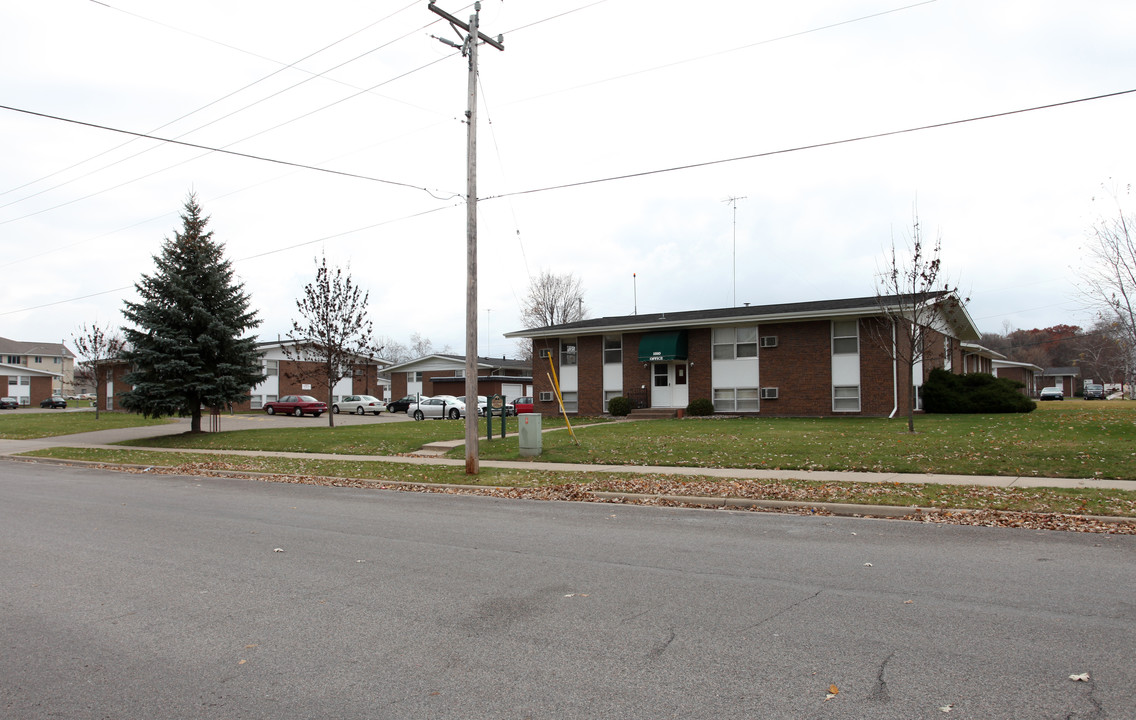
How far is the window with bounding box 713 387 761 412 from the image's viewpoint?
30234mm

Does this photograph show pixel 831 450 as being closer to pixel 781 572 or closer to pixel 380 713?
pixel 781 572

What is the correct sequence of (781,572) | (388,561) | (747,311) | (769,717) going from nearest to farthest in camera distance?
(769,717)
(781,572)
(388,561)
(747,311)

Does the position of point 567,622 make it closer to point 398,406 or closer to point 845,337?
point 845,337

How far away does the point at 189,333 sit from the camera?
27.7 meters

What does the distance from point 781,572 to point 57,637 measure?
5828 millimetres

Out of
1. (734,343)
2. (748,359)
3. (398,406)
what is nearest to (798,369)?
(748,359)

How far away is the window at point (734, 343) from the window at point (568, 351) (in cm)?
700

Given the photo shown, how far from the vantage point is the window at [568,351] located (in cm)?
3491

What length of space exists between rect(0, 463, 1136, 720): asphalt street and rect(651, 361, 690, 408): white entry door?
2238cm

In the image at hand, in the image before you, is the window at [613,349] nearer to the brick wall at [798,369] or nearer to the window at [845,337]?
the brick wall at [798,369]

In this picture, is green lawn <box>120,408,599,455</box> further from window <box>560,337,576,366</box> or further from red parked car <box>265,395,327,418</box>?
red parked car <box>265,395,327,418</box>

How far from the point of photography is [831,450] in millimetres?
16016

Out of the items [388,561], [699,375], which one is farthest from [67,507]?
[699,375]

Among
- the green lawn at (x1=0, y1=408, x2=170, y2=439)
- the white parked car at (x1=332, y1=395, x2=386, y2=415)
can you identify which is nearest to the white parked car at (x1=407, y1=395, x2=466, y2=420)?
the white parked car at (x1=332, y1=395, x2=386, y2=415)
